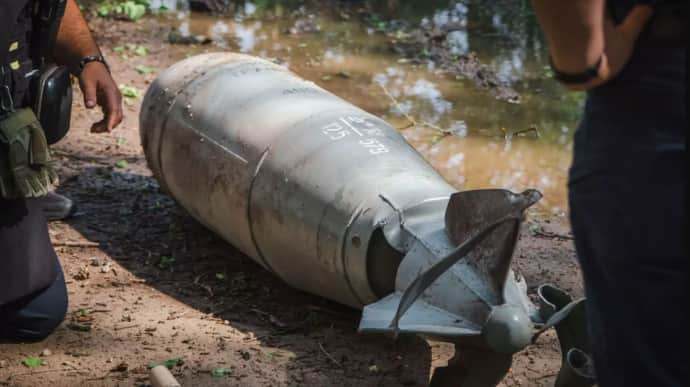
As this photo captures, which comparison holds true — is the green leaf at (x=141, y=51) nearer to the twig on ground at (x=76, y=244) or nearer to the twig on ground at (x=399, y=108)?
the twig on ground at (x=399, y=108)

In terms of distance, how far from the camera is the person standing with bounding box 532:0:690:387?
1654mm

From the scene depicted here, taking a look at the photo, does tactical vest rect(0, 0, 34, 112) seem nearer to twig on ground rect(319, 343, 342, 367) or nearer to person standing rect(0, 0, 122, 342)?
person standing rect(0, 0, 122, 342)

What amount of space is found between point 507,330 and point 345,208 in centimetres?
89

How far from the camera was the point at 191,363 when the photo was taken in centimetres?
313

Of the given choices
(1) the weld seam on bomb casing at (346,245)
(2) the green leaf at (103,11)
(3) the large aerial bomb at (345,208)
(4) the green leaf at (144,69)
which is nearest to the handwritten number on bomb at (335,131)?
(3) the large aerial bomb at (345,208)

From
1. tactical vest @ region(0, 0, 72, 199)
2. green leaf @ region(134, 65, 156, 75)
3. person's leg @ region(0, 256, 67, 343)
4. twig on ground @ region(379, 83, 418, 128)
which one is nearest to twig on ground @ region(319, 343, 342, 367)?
person's leg @ region(0, 256, 67, 343)

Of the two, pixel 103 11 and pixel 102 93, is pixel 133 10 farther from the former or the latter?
pixel 102 93

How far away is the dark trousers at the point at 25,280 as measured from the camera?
3264 millimetres

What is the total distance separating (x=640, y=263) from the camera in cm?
169

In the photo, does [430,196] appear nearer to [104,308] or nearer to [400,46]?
[104,308]

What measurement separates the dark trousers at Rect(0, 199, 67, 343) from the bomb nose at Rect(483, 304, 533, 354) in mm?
1596

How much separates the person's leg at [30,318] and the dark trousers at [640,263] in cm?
213

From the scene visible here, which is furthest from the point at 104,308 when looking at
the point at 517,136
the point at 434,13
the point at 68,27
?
the point at 434,13

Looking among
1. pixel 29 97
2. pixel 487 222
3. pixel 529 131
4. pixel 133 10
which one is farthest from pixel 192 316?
pixel 133 10
